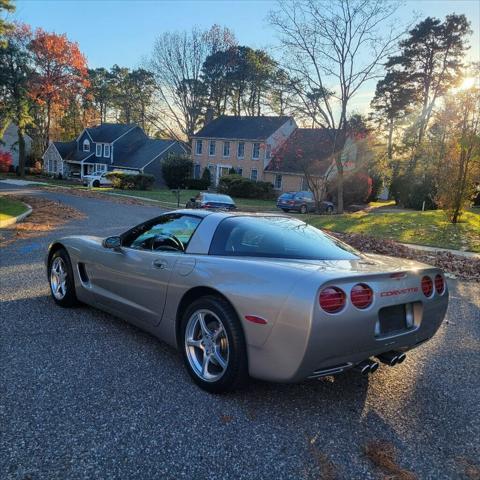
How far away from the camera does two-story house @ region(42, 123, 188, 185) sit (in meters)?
48.2

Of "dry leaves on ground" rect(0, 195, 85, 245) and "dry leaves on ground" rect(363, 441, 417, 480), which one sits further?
"dry leaves on ground" rect(0, 195, 85, 245)

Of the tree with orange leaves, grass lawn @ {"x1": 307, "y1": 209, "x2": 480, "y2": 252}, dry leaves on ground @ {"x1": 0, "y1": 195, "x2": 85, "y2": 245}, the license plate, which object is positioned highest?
the tree with orange leaves

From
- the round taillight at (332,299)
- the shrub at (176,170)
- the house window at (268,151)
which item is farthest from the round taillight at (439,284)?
the shrub at (176,170)

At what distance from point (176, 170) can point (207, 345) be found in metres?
42.7

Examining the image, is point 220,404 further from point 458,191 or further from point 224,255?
point 458,191

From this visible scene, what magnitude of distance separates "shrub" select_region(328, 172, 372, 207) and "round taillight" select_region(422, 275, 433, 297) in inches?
Answer: 1310

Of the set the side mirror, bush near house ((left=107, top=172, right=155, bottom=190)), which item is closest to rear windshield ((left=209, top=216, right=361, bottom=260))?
the side mirror

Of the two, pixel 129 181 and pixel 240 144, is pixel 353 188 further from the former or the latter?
pixel 129 181

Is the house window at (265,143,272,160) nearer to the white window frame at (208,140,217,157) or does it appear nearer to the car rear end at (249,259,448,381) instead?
the white window frame at (208,140,217,157)

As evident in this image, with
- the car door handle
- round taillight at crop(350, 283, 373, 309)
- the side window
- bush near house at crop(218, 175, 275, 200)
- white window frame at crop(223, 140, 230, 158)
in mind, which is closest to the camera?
round taillight at crop(350, 283, 373, 309)

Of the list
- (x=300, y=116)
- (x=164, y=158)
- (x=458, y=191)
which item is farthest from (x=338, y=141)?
(x=164, y=158)

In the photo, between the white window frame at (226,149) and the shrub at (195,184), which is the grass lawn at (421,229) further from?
the white window frame at (226,149)

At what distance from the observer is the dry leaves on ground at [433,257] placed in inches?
371

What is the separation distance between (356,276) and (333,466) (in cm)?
119
